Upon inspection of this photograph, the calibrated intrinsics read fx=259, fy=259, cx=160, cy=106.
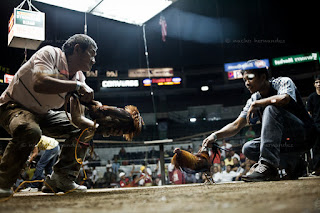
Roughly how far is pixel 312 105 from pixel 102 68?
15.6 m

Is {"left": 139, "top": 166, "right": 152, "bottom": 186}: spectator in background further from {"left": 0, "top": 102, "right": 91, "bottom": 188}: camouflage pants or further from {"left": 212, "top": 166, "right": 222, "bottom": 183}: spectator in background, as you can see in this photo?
{"left": 0, "top": 102, "right": 91, "bottom": 188}: camouflage pants

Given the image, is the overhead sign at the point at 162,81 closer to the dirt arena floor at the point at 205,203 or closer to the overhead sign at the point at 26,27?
the overhead sign at the point at 26,27

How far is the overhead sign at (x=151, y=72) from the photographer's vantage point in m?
19.0

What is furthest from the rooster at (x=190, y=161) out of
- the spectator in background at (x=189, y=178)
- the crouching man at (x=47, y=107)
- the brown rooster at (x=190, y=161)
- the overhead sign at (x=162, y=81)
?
the overhead sign at (x=162, y=81)

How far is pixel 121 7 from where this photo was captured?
12.2ft

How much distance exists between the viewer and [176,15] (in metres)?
11.9

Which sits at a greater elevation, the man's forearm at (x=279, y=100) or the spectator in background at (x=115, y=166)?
the man's forearm at (x=279, y=100)

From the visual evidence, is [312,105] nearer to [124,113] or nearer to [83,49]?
[124,113]

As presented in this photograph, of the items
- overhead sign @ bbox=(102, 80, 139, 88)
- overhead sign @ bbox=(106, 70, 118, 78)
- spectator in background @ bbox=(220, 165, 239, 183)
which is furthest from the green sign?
spectator in background @ bbox=(220, 165, 239, 183)

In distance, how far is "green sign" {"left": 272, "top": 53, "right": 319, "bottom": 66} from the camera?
56.2 feet

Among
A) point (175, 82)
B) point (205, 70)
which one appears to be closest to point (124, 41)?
point (175, 82)

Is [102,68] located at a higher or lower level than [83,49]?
higher

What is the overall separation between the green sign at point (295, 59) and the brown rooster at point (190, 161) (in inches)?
701

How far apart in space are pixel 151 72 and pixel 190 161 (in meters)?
17.6
